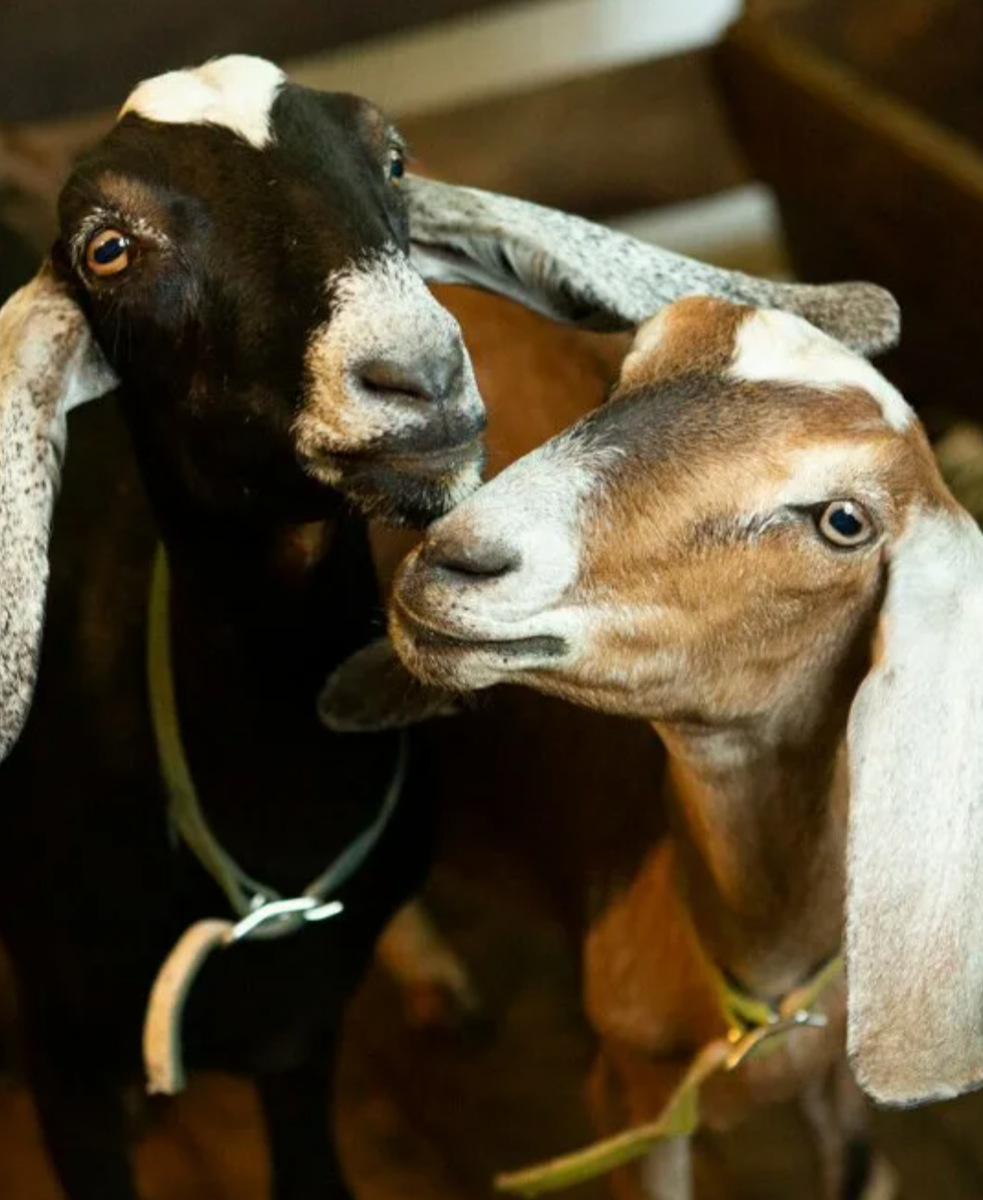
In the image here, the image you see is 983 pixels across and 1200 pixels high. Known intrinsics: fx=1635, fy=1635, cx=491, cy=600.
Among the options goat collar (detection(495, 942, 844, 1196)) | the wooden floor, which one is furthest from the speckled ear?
the wooden floor

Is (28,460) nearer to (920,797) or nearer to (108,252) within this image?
(108,252)

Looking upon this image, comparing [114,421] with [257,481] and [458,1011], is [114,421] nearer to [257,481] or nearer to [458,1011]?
[257,481]

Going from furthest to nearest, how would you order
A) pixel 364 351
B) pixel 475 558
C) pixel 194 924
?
1. pixel 194 924
2. pixel 364 351
3. pixel 475 558

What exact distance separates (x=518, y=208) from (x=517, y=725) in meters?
0.61

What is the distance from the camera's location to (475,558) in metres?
1.11

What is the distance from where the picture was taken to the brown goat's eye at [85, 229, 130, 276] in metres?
1.30

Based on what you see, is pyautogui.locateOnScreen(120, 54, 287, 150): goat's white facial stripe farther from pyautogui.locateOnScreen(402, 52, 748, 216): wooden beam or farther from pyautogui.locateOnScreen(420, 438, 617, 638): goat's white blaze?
pyautogui.locateOnScreen(402, 52, 748, 216): wooden beam

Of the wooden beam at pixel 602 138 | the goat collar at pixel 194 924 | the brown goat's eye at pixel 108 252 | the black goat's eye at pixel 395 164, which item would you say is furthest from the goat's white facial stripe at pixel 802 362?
the wooden beam at pixel 602 138

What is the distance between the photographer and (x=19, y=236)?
2.07 metres

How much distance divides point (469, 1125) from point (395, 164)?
1332 mm

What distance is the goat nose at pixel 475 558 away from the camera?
1105mm

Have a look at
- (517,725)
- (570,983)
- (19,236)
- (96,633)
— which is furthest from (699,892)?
(19,236)

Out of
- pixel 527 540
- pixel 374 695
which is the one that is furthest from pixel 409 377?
pixel 374 695

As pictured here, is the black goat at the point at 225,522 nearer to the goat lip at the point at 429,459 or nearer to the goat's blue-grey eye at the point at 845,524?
the goat lip at the point at 429,459
